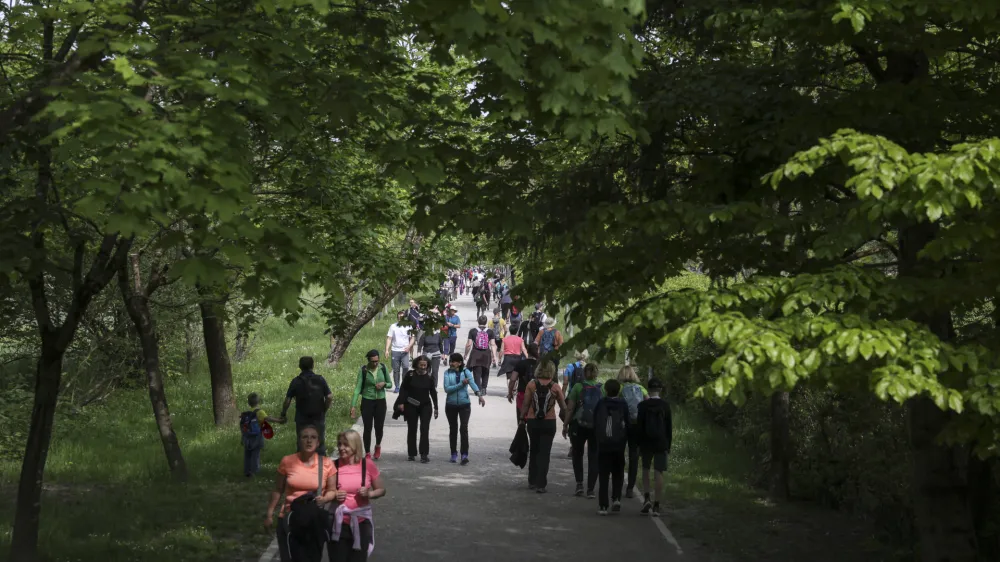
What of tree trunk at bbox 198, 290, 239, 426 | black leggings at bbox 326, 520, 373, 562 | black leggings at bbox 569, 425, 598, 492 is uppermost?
tree trunk at bbox 198, 290, 239, 426

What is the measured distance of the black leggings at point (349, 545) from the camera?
866 centimetres

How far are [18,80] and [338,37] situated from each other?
281cm

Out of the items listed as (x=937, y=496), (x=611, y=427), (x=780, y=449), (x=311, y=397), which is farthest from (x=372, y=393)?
(x=937, y=496)

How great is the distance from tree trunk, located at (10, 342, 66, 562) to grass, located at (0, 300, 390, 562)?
1.78 feet

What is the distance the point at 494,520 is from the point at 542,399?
210cm

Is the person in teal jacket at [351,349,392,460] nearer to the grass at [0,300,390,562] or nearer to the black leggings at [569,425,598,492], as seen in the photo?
the grass at [0,300,390,562]

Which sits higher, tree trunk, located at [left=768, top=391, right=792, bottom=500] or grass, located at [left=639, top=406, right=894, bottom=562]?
tree trunk, located at [left=768, top=391, right=792, bottom=500]

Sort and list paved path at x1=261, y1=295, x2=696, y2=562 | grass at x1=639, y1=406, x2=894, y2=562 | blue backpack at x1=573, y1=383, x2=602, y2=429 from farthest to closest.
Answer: blue backpack at x1=573, y1=383, x2=602, y2=429 < grass at x1=639, y1=406, x2=894, y2=562 < paved path at x1=261, y1=295, x2=696, y2=562

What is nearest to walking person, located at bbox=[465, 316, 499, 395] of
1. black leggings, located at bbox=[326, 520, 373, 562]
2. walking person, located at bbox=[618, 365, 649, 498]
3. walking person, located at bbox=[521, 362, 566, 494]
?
walking person, located at bbox=[521, 362, 566, 494]

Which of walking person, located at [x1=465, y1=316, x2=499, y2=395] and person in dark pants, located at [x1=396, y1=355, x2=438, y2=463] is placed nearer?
person in dark pants, located at [x1=396, y1=355, x2=438, y2=463]

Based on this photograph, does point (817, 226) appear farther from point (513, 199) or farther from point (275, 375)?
point (275, 375)

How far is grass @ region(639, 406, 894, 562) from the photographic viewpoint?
1183 cm

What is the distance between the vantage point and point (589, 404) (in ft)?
46.5

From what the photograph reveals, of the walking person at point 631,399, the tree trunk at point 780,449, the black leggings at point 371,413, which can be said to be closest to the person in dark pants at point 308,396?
the black leggings at point 371,413
